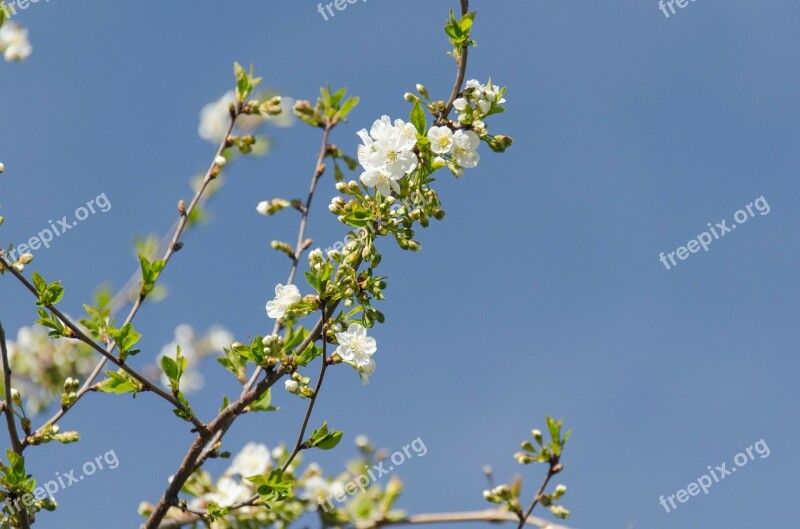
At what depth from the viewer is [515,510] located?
3.34 metres

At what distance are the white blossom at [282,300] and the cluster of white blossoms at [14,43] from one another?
2.53 meters

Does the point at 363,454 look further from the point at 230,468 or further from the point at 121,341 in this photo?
the point at 121,341

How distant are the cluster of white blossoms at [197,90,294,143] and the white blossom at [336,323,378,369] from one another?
148 cm

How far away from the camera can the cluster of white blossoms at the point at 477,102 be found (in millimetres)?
2850

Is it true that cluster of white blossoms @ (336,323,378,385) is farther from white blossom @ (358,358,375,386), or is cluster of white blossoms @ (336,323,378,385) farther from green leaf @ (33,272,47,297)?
green leaf @ (33,272,47,297)

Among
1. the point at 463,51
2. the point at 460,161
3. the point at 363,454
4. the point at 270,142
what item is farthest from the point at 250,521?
the point at 463,51

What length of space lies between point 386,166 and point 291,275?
3.01 feet

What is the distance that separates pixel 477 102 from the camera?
2877 millimetres

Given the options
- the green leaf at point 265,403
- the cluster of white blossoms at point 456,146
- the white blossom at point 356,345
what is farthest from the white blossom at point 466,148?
the green leaf at point 265,403

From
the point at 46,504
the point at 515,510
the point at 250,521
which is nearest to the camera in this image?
the point at 46,504

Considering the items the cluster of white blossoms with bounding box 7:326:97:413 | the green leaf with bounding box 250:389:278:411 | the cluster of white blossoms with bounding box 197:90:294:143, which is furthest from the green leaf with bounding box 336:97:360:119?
the cluster of white blossoms with bounding box 7:326:97:413

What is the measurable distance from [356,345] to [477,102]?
971mm

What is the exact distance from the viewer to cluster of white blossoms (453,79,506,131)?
112 inches

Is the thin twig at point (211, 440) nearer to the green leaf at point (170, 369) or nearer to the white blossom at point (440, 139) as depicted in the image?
the green leaf at point (170, 369)
